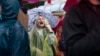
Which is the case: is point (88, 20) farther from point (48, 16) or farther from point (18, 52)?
point (48, 16)

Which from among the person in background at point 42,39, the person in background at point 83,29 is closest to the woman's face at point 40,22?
the person in background at point 42,39

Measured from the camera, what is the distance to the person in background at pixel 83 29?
4.34 feet

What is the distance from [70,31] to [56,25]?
6.16 feet

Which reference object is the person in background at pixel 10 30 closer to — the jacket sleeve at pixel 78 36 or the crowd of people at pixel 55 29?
the crowd of people at pixel 55 29

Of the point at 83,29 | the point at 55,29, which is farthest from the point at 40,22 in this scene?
the point at 83,29

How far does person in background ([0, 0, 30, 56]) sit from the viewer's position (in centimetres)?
203

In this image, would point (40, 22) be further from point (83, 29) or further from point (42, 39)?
point (83, 29)

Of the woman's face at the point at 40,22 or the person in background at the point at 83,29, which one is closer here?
the person in background at the point at 83,29

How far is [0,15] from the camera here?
79.8 inches

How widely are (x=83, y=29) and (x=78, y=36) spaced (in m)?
0.04

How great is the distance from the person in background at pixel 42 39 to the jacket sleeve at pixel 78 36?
146cm

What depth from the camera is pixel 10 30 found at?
2.05 metres

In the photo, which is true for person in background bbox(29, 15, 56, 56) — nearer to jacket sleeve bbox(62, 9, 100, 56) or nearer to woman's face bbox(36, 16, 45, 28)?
woman's face bbox(36, 16, 45, 28)

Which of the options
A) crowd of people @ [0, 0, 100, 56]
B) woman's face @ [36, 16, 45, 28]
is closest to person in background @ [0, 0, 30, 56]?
crowd of people @ [0, 0, 100, 56]
